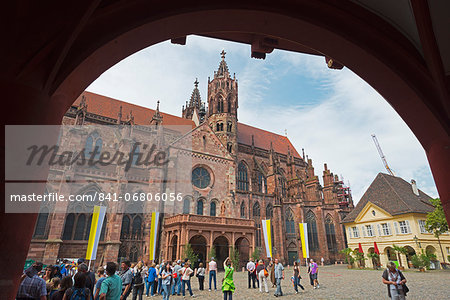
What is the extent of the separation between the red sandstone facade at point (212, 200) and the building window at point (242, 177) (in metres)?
0.16

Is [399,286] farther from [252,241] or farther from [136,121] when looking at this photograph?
[136,121]

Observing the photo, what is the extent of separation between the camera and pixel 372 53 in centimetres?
289

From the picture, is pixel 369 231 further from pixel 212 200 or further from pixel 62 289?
pixel 62 289

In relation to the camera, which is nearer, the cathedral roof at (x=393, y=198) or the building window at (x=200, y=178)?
the cathedral roof at (x=393, y=198)

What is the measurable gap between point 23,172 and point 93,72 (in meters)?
1.19

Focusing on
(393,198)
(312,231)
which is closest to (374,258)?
(393,198)

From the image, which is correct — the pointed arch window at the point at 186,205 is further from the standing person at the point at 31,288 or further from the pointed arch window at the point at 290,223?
the standing person at the point at 31,288

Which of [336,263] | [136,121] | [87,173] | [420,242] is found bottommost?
[336,263]

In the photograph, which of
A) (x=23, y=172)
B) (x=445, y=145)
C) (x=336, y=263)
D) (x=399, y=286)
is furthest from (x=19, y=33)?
(x=336, y=263)

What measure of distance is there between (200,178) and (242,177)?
10102mm

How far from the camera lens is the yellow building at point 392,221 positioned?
80.1ft

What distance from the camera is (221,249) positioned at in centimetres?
2583

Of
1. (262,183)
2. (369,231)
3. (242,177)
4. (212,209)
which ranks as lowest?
(369,231)

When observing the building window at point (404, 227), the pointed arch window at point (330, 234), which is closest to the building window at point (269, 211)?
the pointed arch window at point (330, 234)
